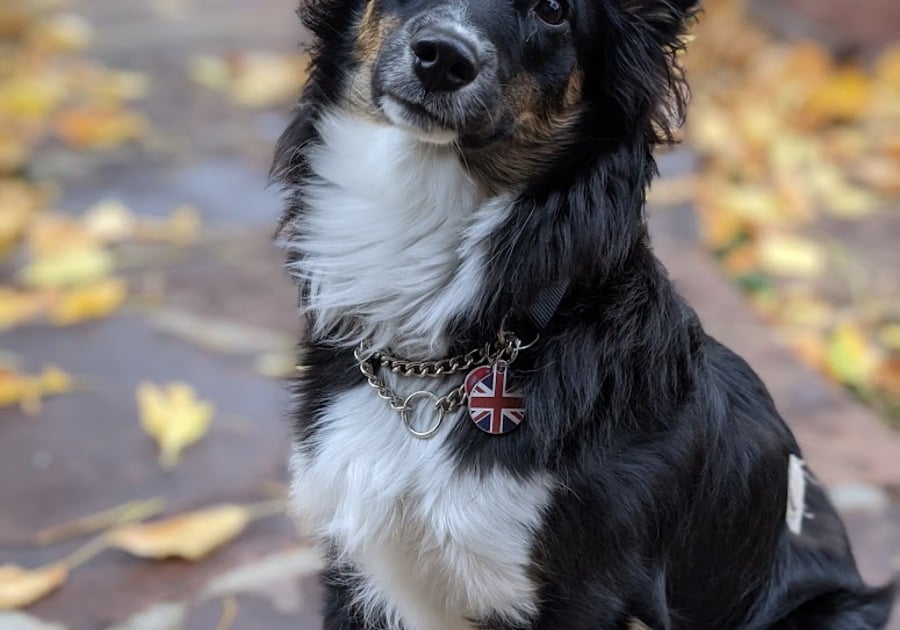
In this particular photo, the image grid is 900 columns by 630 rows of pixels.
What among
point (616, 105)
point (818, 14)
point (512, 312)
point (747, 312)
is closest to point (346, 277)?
point (512, 312)

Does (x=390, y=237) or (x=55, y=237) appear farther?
(x=55, y=237)

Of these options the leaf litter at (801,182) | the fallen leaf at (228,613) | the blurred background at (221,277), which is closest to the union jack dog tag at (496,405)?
the blurred background at (221,277)

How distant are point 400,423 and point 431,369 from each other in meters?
0.13

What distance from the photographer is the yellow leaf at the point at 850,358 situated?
4.07 meters

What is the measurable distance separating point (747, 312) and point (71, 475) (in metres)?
2.55

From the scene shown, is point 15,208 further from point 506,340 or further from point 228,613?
point 506,340

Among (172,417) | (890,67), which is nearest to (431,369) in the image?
(172,417)

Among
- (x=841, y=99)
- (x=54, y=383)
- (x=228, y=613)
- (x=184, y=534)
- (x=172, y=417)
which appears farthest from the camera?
(x=841, y=99)

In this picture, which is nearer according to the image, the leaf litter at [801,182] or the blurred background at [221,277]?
the blurred background at [221,277]

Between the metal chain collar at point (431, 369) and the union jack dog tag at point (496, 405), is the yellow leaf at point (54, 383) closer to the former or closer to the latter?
the metal chain collar at point (431, 369)

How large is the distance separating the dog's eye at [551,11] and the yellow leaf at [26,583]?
196 centimetres

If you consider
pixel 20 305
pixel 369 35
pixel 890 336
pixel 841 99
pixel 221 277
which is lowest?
pixel 20 305

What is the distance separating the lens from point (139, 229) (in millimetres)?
4730

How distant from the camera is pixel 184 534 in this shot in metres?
3.11
